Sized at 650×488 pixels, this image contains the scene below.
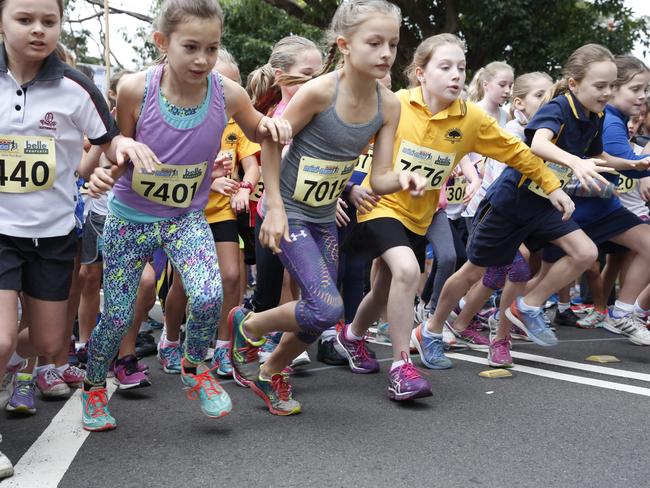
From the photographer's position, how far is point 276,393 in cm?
398

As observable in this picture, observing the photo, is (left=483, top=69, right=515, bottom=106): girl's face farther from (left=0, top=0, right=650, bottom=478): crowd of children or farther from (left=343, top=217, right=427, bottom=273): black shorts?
(left=343, top=217, right=427, bottom=273): black shorts

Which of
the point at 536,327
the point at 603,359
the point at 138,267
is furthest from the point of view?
the point at 603,359

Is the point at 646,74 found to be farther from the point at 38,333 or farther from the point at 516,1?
the point at 516,1

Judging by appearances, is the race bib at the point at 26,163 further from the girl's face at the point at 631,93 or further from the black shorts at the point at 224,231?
the girl's face at the point at 631,93

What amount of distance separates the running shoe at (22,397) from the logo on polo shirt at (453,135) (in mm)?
2545

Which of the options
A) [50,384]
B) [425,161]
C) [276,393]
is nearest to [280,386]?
[276,393]

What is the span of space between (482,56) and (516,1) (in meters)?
1.59

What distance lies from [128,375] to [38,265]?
4.03ft

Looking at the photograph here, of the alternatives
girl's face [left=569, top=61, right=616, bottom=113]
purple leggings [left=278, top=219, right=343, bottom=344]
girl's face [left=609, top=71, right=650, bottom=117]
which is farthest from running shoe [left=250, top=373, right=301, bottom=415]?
girl's face [left=609, top=71, right=650, bottom=117]

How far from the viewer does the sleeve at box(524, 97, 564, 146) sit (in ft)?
15.2

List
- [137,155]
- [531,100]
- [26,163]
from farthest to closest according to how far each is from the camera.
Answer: [531,100], [26,163], [137,155]

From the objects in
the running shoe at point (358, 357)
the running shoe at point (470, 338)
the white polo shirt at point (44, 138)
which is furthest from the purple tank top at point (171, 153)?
the running shoe at point (470, 338)

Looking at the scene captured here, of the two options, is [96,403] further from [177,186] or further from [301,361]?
[301,361]

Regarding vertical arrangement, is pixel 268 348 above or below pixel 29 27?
below
